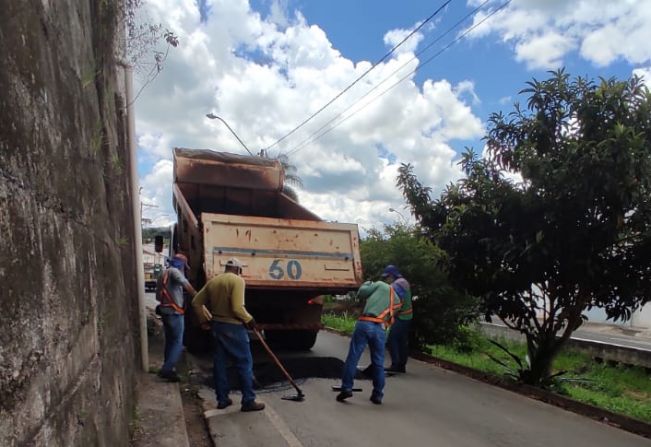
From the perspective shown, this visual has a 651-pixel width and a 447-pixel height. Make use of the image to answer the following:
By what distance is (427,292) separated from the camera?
10.4 m

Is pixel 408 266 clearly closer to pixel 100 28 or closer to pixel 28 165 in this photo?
pixel 100 28

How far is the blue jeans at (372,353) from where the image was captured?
645 cm

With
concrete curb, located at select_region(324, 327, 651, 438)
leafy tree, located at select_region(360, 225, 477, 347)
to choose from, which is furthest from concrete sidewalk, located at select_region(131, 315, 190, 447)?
leafy tree, located at select_region(360, 225, 477, 347)

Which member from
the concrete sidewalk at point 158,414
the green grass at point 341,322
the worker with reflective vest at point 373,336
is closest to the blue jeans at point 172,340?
the concrete sidewalk at point 158,414

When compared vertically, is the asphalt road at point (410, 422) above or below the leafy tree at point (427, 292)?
below

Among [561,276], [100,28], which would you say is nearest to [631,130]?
[561,276]

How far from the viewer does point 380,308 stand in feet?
22.1

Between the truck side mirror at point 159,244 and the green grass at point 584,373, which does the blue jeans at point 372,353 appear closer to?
the green grass at point 584,373

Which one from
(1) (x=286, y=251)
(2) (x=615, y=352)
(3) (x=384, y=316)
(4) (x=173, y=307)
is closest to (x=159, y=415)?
(4) (x=173, y=307)

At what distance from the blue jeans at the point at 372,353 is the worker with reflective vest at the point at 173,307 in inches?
79.0

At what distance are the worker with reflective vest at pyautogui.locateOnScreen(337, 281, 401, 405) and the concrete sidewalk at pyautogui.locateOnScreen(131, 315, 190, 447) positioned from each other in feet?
5.96

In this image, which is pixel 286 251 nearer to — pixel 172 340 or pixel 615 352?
Result: pixel 172 340

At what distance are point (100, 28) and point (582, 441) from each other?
5.37 metres

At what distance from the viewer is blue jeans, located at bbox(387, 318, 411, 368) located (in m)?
8.44
